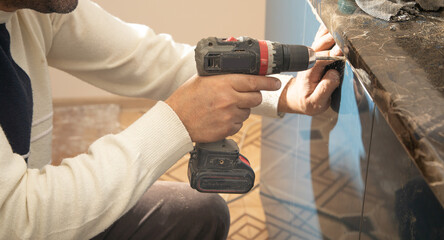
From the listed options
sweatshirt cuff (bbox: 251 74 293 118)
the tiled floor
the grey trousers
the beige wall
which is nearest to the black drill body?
sweatshirt cuff (bbox: 251 74 293 118)

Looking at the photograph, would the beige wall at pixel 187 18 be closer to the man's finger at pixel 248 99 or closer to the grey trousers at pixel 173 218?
the grey trousers at pixel 173 218

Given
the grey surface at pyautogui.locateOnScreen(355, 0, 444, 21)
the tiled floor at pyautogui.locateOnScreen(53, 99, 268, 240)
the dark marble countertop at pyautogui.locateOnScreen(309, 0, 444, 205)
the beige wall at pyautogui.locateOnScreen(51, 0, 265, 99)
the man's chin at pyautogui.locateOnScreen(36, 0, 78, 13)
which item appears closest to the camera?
the dark marble countertop at pyautogui.locateOnScreen(309, 0, 444, 205)

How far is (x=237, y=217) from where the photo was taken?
198cm

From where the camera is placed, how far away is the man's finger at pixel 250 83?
0.90 metres

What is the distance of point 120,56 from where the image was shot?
1249 mm

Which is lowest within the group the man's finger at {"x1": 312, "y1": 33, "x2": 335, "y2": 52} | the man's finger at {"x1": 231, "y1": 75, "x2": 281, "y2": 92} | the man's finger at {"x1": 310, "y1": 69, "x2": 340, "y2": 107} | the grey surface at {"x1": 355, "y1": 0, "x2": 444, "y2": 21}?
the man's finger at {"x1": 310, "y1": 69, "x2": 340, "y2": 107}

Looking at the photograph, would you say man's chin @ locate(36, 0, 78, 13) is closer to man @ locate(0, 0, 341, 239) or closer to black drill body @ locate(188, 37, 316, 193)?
man @ locate(0, 0, 341, 239)

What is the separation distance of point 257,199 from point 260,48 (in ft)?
4.20

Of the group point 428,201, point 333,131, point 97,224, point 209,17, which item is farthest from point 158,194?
point 209,17

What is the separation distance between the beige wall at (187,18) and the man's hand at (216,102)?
1.74 metres

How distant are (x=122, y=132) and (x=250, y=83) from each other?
251 millimetres

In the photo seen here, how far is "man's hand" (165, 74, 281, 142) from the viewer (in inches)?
35.7

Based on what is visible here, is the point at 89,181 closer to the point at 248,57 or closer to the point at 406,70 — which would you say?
the point at 248,57

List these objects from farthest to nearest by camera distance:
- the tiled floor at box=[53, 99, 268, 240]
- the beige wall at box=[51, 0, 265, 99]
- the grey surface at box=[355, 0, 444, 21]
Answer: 1. the beige wall at box=[51, 0, 265, 99]
2. the tiled floor at box=[53, 99, 268, 240]
3. the grey surface at box=[355, 0, 444, 21]
